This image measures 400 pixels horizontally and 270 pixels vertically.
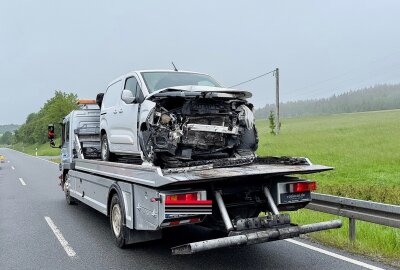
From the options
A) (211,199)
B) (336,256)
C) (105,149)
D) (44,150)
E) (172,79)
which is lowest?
(44,150)

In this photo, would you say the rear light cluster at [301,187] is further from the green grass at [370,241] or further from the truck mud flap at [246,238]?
the green grass at [370,241]

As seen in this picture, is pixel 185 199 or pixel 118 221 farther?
pixel 118 221

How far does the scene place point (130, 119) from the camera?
23.3 feet

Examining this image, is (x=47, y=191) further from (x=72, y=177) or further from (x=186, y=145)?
(x=186, y=145)

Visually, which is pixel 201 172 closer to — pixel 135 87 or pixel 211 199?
pixel 211 199

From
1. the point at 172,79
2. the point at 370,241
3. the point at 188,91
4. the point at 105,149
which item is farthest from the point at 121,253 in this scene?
the point at 370,241

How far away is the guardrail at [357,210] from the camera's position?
5.61 m

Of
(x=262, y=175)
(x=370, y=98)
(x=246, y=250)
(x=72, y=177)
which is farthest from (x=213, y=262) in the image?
(x=370, y=98)

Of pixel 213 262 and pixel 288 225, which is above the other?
pixel 288 225

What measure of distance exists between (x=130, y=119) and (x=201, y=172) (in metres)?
2.19

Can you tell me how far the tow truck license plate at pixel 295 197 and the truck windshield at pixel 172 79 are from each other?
2.70 meters

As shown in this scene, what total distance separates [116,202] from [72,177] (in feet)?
13.2

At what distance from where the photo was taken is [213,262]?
5.71m

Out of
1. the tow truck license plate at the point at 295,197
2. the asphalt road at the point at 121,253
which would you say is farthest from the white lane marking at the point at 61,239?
the tow truck license plate at the point at 295,197
